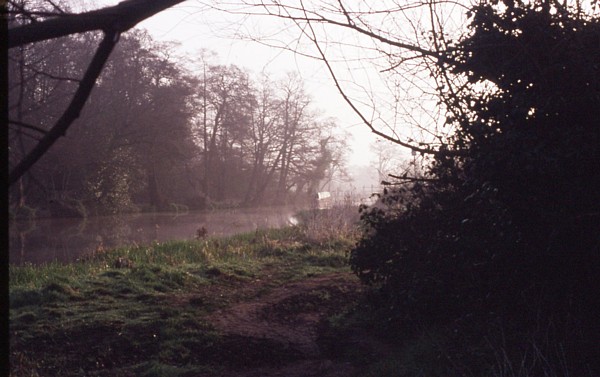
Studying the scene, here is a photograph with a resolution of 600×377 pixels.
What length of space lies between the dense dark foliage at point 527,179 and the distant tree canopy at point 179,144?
17.7ft

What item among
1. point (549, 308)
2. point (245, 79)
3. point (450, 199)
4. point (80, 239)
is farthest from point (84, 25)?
point (245, 79)

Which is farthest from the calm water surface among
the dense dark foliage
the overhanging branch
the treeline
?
the overhanging branch

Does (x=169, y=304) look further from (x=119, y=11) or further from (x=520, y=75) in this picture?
(x=119, y=11)

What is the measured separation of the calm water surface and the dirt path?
7.58 meters

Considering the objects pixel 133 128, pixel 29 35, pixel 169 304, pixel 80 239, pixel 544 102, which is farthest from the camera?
pixel 133 128

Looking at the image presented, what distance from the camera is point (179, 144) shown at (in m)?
37.8

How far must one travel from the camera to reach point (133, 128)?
30203 millimetres

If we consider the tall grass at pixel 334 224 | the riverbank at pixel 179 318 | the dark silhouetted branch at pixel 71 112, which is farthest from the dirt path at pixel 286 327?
the tall grass at pixel 334 224

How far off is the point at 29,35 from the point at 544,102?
414 cm

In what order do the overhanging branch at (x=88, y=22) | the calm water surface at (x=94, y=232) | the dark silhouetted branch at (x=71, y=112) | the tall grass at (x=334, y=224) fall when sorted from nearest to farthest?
the dark silhouetted branch at (x=71, y=112) → the overhanging branch at (x=88, y=22) → the tall grass at (x=334, y=224) → the calm water surface at (x=94, y=232)

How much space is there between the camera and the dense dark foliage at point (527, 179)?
4.83m

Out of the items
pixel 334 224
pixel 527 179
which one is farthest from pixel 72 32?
pixel 334 224

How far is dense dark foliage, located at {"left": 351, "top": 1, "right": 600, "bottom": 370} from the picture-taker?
15.9 ft

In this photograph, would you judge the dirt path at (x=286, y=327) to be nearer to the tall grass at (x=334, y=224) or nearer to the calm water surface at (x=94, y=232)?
the tall grass at (x=334, y=224)
